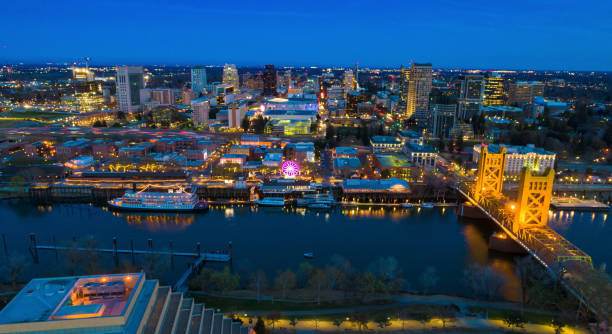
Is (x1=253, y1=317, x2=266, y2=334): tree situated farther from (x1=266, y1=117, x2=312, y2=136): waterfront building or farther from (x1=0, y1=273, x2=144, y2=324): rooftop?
(x1=266, y1=117, x2=312, y2=136): waterfront building

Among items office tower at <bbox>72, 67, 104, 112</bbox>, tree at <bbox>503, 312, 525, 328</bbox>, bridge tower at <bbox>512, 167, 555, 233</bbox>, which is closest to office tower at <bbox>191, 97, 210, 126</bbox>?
office tower at <bbox>72, 67, 104, 112</bbox>

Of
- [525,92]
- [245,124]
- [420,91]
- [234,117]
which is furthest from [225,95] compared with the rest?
[525,92]

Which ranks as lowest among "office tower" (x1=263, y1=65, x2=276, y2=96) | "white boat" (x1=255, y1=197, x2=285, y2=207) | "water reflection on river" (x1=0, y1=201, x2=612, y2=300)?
"water reflection on river" (x1=0, y1=201, x2=612, y2=300)

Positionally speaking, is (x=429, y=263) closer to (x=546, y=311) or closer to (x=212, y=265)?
(x=546, y=311)

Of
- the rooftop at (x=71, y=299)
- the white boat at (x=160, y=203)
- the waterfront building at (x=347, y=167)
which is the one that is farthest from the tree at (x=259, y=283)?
the waterfront building at (x=347, y=167)

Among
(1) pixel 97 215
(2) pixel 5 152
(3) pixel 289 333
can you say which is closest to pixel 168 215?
(1) pixel 97 215

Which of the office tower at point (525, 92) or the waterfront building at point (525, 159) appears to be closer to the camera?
the waterfront building at point (525, 159)

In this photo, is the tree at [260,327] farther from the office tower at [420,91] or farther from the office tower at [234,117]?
the office tower at [420,91]
